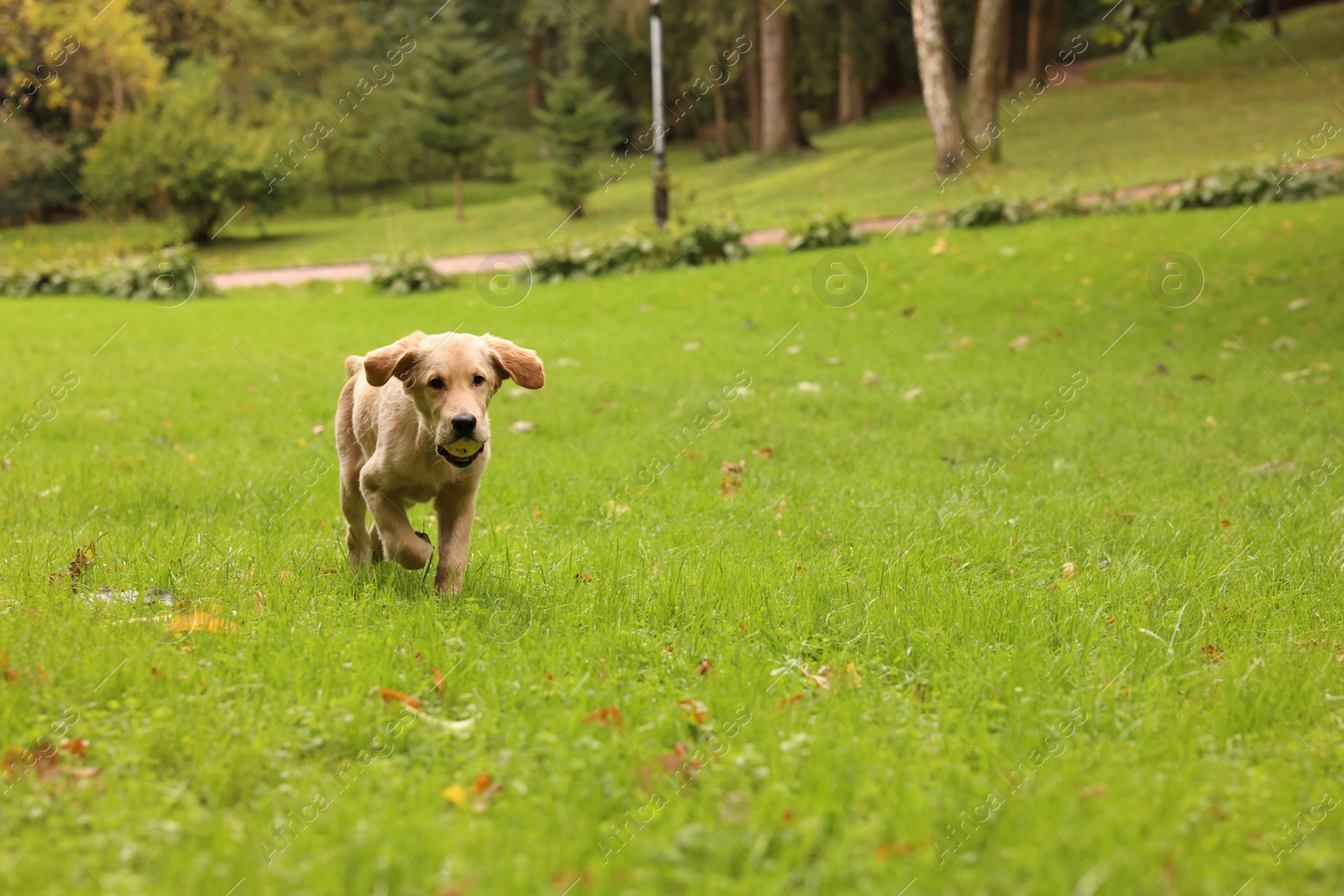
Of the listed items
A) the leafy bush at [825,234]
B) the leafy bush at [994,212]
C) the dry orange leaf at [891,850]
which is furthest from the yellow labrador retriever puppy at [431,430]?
the leafy bush at [994,212]

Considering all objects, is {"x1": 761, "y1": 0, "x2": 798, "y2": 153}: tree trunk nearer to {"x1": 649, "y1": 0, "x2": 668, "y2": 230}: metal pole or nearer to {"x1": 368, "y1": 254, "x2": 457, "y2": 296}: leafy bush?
{"x1": 649, "y1": 0, "x2": 668, "y2": 230}: metal pole

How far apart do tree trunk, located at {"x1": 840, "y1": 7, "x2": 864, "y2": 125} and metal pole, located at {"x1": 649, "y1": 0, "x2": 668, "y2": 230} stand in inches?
940

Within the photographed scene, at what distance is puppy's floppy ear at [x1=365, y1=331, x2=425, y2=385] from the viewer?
13.5 feet

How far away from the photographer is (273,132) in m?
34.8

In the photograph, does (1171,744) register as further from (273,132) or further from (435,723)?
(273,132)

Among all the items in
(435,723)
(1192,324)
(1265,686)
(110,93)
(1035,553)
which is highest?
(110,93)

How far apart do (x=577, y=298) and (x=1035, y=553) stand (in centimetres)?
1280

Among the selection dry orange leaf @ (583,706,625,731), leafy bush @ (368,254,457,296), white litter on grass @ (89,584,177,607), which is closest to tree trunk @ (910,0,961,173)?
leafy bush @ (368,254,457,296)

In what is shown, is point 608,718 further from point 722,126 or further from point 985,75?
point 722,126

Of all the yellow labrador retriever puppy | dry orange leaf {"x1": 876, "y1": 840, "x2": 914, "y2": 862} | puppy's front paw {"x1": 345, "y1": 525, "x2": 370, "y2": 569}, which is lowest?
puppy's front paw {"x1": 345, "y1": 525, "x2": 370, "y2": 569}

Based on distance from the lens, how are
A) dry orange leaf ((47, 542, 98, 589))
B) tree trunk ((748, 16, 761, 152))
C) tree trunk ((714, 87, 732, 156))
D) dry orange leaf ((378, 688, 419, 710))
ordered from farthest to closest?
tree trunk ((714, 87, 732, 156)) < tree trunk ((748, 16, 761, 152)) < dry orange leaf ((47, 542, 98, 589)) < dry orange leaf ((378, 688, 419, 710))

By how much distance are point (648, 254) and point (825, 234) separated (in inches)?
137

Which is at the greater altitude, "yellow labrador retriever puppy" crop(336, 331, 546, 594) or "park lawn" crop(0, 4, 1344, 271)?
"yellow labrador retriever puppy" crop(336, 331, 546, 594)

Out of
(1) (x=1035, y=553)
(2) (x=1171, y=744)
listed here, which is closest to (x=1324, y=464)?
(1) (x=1035, y=553)
